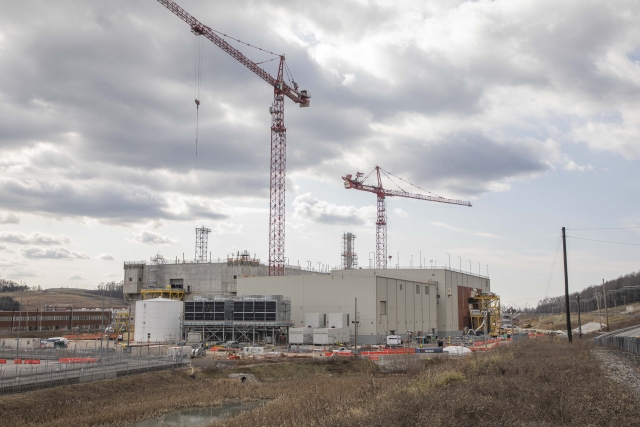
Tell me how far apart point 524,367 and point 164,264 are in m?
102

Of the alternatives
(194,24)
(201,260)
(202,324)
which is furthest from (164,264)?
(194,24)

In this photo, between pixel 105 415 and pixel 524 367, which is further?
pixel 105 415

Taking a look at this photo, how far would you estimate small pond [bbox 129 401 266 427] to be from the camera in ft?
114

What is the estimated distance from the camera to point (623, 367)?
32.7 m

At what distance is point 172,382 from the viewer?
4903 cm

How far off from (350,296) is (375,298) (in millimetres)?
3729

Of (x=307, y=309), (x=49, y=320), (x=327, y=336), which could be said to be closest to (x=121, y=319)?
(x=49, y=320)

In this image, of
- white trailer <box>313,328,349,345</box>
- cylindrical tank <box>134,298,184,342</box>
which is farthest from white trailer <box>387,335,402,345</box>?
cylindrical tank <box>134,298,184,342</box>

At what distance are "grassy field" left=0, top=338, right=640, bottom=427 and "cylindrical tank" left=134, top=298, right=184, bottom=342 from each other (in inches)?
1417

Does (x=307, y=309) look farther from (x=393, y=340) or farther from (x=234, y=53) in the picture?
(x=234, y=53)

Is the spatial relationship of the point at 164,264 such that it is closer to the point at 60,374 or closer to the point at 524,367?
the point at 60,374

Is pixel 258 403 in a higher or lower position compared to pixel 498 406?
lower

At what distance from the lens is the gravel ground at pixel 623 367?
84.8 feet

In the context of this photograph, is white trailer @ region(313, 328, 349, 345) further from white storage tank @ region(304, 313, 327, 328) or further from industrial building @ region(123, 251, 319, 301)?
industrial building @ region(123, 251, 319, 301)
